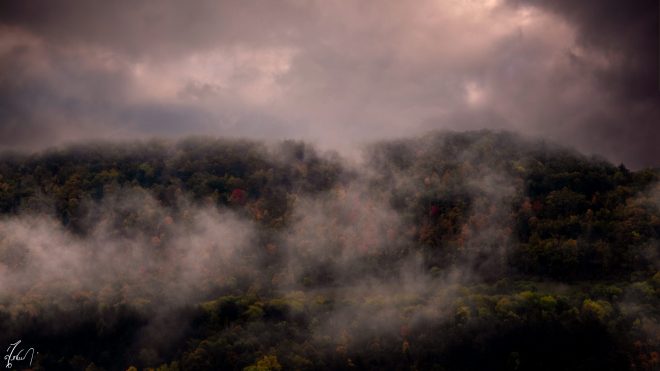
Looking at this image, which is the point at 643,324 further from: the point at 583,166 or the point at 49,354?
the point at 49,354

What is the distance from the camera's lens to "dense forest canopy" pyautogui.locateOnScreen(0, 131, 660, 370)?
10219 cm

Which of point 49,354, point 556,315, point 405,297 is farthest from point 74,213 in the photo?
point 556,315

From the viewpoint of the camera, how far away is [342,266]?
15562 cm

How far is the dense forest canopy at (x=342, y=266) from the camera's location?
335 ft

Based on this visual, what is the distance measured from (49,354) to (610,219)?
143195 millimetres

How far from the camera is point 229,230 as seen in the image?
176 meters
